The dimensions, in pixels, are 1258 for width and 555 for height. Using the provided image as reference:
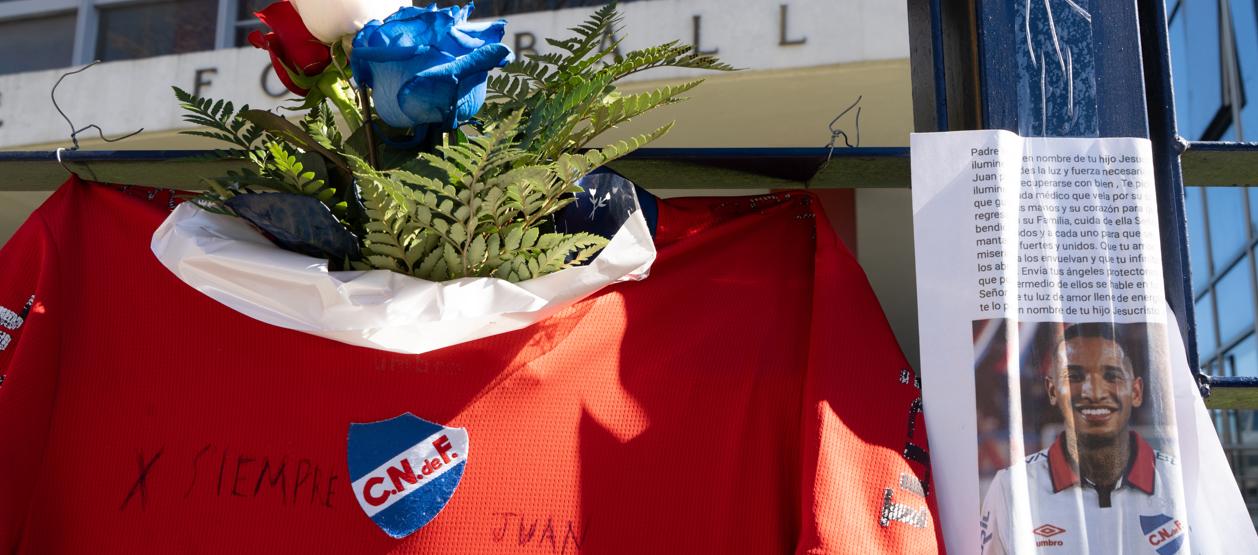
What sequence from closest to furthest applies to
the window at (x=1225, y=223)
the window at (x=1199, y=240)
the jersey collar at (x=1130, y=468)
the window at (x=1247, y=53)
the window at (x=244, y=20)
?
the jersey collar at (x=1130, y=468) → the window at (x=244, y=20) → the window at (x=1247, y=53) → the window at (x=1225, y=223) → the window at (x=1199, y=240)

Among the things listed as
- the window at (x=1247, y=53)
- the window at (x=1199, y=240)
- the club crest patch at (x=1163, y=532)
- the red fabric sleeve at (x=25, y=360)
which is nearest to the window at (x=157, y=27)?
the red fabric sleeve at (x=25, y=360)

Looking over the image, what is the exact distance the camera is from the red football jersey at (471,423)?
3.46ft

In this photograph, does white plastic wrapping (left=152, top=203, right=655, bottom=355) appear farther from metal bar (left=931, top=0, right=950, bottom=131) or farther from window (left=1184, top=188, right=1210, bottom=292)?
window (left=1184, top=188, right=1210, bottom=292)

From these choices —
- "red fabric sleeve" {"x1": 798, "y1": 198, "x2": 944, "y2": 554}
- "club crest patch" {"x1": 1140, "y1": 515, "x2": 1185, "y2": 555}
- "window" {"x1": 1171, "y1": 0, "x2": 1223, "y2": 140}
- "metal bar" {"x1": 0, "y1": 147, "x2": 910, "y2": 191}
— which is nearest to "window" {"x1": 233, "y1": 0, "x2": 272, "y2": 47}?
"metal bar" {"x1": 0, "y1": 147, "x2": 910, "y2": 191}

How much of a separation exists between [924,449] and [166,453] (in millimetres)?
748

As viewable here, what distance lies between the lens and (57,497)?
1.09 metres

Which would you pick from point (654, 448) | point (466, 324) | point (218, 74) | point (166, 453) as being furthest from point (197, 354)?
point (218, 74)

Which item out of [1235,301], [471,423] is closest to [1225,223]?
[1235,301]

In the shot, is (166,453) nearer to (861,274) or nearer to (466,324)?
(466,324)

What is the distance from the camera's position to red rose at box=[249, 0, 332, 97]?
105 cm

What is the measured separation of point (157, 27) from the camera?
4203 millimetres

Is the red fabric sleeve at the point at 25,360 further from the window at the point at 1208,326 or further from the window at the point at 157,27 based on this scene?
the window at the point at 1208,326

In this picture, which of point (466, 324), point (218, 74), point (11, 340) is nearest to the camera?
point (466, 324)

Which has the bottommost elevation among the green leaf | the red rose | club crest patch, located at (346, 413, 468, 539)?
club crest patch, located at (346, 413, 468, 539)
